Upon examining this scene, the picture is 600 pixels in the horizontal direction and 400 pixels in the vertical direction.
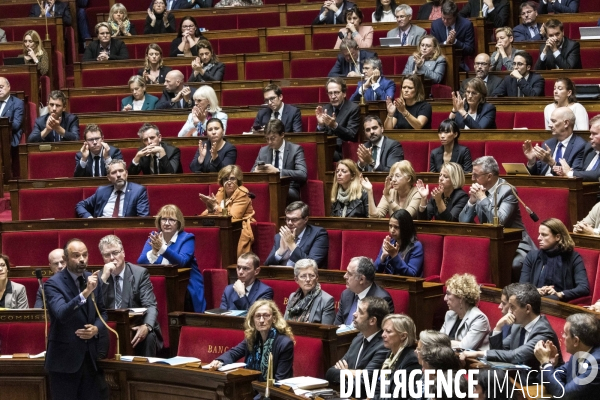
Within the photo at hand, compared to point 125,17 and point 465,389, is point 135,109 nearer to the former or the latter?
point 125,17

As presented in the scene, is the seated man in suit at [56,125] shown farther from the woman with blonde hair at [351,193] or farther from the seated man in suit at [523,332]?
the seated man in suit at [523,332]

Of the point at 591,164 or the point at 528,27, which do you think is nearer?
the point at 591,164

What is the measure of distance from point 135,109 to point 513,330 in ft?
6.80

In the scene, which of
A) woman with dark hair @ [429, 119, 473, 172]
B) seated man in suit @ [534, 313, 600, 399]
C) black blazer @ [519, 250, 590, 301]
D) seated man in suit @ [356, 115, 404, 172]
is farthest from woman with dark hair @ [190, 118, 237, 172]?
seated man in suit @ [534, 313, 600, 399]

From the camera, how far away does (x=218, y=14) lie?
461cm

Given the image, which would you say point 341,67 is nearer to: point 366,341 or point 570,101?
point 570,101

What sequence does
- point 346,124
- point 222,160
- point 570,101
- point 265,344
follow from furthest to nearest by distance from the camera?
point 346,124
point 222,160
point 570,101
point 265,344

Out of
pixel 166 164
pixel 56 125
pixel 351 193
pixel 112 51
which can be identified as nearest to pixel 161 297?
pixel 351 193

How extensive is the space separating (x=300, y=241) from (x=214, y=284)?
10.5 inches

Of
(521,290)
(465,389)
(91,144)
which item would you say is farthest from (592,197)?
(91,144)

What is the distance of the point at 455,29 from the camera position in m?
4.02

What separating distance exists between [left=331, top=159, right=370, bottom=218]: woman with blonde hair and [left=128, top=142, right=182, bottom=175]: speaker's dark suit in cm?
60

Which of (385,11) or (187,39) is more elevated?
(385,11)

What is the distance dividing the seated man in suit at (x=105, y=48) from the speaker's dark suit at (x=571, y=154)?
1986mm
